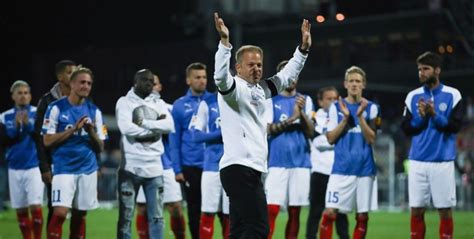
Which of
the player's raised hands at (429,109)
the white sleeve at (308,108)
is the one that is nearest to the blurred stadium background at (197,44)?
the white sleeve at (308,108)

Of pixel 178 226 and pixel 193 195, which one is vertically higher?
pixel 193 195

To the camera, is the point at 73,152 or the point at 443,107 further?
the point at 443,107

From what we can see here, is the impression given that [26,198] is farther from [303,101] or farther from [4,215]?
[4,215]

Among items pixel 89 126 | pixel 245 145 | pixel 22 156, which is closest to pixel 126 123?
pixel 89 126

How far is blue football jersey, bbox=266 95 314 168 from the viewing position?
13.6 meters

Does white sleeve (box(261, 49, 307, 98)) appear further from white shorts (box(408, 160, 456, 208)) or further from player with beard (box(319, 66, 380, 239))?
white shorts (box(408, 160, 456, 208))

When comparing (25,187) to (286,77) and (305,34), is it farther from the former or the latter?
(305,34)

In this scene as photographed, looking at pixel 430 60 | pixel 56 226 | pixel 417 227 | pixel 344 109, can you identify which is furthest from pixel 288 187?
pixel 56 226

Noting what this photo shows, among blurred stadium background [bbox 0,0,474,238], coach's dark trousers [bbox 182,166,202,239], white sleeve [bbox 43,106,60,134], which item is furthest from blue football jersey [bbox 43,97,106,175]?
blurred stadium background [bbox 0,0,474,238]

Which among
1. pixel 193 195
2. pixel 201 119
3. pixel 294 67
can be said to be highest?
pixel 294 67

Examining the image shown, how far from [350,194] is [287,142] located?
133 cm

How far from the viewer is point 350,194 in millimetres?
12891

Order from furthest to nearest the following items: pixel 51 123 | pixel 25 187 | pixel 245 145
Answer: pixel 25 187
pixel 51 123
pixel 245 145

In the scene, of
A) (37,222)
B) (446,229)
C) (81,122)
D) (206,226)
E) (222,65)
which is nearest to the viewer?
(222,65)
